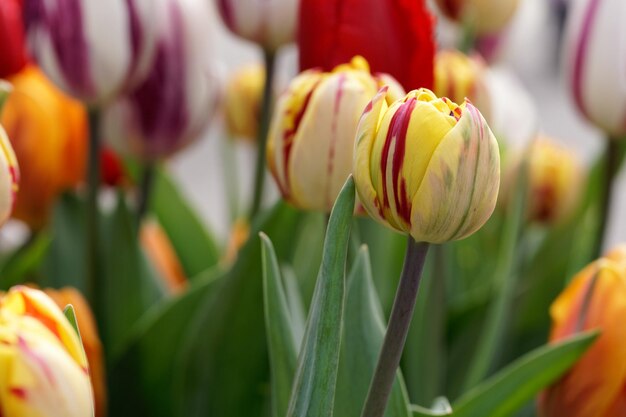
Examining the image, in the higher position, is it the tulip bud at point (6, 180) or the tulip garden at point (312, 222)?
the tulip bud at point (6, 180)

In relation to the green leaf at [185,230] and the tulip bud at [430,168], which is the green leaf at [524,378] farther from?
the green leaf at [185,230]

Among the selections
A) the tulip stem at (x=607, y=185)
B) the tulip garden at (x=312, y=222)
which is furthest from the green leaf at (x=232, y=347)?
the tulip stem at (x=607, y=185)

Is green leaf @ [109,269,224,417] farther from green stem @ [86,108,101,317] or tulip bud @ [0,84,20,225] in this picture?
tulip bud @ [0,84,20,225]

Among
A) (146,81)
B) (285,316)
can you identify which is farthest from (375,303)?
(146,81)

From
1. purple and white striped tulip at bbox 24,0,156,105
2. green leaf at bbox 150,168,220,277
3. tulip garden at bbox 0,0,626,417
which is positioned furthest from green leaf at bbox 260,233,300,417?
green leaf at bbox 150,168,220,277

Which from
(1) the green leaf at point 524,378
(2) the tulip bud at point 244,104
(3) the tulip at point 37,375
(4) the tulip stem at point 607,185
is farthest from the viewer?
(2) the tulip bud at point 244,104

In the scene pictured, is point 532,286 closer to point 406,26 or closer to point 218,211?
point 406,26
